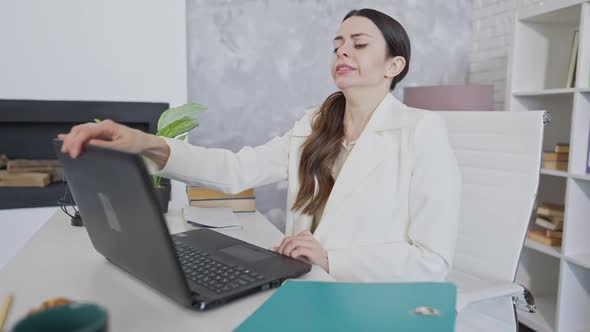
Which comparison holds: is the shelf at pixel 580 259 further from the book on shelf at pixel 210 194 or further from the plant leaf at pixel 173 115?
the plant leaf at pixel 173 115

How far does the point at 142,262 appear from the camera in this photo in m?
0.72

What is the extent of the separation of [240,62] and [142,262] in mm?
2065

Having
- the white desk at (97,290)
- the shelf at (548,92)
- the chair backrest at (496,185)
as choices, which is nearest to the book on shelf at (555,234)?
the shelf at (548,92)

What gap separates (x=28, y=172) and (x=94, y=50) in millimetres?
A: 697

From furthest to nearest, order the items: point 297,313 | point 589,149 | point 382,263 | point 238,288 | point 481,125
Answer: point 589,149 < point 481,125 < point 382,263 < point 238,288 < point 297,313

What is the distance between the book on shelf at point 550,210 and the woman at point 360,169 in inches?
49.7

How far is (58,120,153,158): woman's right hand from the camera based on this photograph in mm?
723

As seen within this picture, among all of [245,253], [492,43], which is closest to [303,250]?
[245,253]

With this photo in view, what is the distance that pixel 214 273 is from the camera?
0.82 metres

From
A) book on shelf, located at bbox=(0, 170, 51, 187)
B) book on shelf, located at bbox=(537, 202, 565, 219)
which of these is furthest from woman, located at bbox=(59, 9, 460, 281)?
book on shelf, located at bbox=(0, 170, 51, 187)

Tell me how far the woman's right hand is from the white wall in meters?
1.39

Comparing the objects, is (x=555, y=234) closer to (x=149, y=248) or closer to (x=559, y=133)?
(x=559, y=133)

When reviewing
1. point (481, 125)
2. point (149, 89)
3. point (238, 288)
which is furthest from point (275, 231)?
point (149, 89)

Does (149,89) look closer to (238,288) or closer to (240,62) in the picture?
(240,62)
